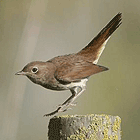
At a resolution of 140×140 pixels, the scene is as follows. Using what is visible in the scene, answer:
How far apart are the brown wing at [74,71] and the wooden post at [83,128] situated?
1117mm

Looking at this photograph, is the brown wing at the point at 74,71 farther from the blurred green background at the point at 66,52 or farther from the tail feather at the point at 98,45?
the blurred green background at the point at 66,52

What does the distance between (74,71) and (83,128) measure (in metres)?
1.42

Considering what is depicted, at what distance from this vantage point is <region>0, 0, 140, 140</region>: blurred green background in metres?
9.35

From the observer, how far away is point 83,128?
15.3 ft

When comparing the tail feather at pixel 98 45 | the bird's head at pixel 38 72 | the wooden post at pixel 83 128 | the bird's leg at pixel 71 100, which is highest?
the tail feather at pixel 98 45

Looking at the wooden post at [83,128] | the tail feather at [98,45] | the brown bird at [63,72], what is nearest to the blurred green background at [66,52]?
the tail feather at [98,45]

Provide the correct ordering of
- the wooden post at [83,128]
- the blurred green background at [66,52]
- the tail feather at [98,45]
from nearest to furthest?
the wooden post at [83,128] → the tail feather at [98,45] → the blurred green background at [66,52]

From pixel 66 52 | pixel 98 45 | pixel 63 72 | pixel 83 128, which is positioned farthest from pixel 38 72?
pixel 66 52

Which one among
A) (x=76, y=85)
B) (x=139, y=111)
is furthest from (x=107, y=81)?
(x=76, y=85)

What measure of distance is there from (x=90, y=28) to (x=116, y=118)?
21.0 feet

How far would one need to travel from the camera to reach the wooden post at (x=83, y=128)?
4.66 meters

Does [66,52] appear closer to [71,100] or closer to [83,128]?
[71,100]

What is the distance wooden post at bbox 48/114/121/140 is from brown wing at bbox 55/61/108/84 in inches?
44.0

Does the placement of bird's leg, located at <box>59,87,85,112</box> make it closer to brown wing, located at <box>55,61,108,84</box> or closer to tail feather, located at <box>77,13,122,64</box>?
brown wing, located at <box>55,61,108,84</box>
